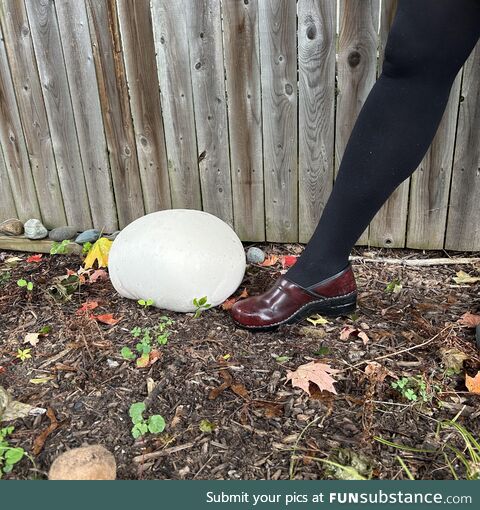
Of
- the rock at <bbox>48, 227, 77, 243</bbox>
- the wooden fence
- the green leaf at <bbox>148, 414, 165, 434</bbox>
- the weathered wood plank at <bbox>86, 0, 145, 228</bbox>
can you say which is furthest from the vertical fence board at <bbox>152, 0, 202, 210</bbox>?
the green leaf at <bbox>148, 414, 165, 434</bbox>

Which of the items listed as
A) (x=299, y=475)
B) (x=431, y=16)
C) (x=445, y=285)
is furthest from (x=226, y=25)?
(x=299, y=475)

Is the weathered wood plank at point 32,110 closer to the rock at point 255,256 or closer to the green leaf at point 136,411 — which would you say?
the rock at point 255,256

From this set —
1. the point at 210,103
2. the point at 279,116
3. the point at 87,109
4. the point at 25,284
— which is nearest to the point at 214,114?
the point at 210,103

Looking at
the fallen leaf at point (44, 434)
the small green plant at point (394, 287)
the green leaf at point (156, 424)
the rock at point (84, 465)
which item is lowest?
the small green plant at point (394, 287)

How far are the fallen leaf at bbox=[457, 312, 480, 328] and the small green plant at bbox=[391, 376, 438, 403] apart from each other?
34 centimetres

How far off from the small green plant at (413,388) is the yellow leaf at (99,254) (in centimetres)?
127

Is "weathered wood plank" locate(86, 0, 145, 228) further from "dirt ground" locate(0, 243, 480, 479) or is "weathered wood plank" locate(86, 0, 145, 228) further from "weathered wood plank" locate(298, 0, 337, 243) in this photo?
"weathered wood plank" locate(298, 0, 337, 243)

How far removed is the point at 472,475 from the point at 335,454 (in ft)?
0.99

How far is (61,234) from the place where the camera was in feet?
8.07

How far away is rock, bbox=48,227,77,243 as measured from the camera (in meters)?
2.46

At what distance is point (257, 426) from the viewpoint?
138cm

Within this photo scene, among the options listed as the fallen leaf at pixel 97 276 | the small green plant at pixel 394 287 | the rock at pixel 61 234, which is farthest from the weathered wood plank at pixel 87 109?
the small green plant at pixel 394 287

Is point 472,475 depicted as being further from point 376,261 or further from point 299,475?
point 376,261

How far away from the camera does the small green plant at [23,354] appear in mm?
1704
